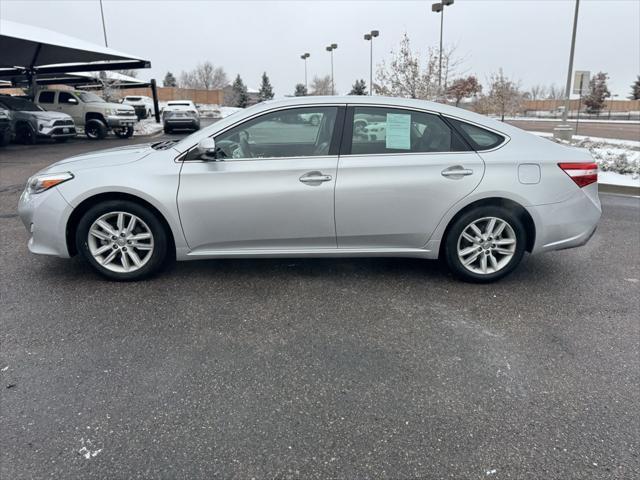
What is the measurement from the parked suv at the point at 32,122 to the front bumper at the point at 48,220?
1421 centimetres

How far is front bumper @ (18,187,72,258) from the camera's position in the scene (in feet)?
12.7

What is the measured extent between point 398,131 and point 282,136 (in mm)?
997

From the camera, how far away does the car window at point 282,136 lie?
3.97 metres

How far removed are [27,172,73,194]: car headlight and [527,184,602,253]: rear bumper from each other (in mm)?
3902

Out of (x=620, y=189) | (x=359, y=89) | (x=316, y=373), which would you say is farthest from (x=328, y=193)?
(x=359, y=89)

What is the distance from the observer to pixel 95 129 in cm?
1898

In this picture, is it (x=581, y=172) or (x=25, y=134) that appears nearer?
(x=581, y=172)

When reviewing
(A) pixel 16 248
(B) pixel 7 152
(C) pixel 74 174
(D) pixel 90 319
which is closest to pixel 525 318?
(D) pixel 90 319

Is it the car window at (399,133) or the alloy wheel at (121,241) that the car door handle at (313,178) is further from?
the alloy wheel at (121,241)

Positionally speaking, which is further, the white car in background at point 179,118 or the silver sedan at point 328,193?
the white car in background at point 179,118

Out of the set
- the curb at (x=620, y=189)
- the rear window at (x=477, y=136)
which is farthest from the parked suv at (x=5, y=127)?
the curb at (x=620, y=189)

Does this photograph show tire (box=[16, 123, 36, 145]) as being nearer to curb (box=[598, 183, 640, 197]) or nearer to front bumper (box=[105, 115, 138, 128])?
front bumper (box=[105, 115, 138, 128])

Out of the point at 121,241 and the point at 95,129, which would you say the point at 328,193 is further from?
the point at 95,129

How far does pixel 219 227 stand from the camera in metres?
3.91
